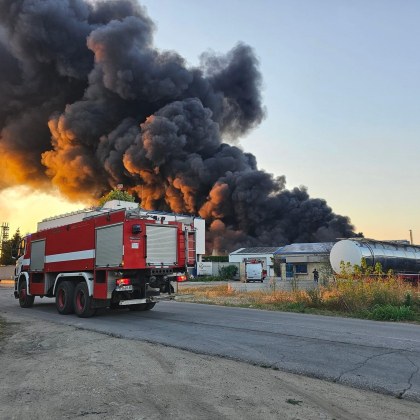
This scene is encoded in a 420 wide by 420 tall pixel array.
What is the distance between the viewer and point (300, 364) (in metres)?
6.38

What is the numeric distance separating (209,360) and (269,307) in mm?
8567

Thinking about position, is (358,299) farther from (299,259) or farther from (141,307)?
(299,259)

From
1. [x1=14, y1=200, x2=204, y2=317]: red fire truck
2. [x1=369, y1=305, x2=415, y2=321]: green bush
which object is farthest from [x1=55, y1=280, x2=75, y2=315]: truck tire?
[x1=369, y1=305, x2=415, y2=321]: green bush

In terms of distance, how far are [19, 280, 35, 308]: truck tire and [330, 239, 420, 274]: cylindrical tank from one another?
1442 cm

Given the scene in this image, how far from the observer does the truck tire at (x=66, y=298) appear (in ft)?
42.4

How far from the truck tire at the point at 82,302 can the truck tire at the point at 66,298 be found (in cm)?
39

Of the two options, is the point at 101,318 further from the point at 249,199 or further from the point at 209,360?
the point at 249,199

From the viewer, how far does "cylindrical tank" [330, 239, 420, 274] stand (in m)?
22.2

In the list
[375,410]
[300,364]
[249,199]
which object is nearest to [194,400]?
[375,410]

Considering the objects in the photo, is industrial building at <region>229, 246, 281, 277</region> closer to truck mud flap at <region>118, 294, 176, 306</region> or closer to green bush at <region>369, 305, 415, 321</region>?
green bush at <region>369, 305, 415, 321</region>

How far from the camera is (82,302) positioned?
40.9 ft

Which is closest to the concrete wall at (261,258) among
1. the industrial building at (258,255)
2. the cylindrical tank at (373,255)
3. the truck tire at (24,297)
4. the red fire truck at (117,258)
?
→ the industrial building at (258,255)

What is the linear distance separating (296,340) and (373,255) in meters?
15.7

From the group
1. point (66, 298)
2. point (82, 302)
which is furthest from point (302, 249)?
point (82, 302)
